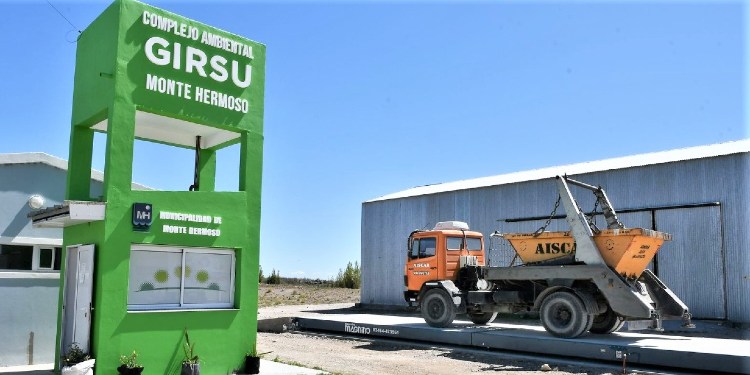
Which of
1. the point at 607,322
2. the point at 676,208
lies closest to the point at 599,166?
the point at 676,208

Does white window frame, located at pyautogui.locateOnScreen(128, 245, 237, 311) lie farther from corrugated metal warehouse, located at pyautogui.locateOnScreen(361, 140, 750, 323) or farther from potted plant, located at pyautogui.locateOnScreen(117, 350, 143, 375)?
corrugated metal warehouse, located at pyautogui.locateOnScreen(361, 140, 750, 323)

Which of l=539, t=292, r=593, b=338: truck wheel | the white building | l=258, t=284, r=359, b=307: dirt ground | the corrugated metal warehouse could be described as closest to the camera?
the white building

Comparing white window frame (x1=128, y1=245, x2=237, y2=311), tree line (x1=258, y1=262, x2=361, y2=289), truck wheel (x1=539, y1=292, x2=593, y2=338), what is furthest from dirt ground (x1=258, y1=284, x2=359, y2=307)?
white window frame (x1=128, y1=245, x2=237, y2=311)

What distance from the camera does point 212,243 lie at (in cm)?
1179

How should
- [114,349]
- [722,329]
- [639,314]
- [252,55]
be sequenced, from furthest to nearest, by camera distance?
[722,329], [639,314], [252,55], [114,349]

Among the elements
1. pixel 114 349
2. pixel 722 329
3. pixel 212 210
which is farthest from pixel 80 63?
pixel 722 329

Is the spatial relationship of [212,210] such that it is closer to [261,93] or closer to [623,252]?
[261,93]

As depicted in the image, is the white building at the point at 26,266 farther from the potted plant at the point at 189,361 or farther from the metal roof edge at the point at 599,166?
the metal roof edge at the point at 599,166

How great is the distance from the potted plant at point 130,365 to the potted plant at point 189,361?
2.63 ft

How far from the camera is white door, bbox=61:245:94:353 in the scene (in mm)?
10754

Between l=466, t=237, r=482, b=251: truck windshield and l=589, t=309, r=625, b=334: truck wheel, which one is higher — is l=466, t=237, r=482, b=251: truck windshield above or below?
above

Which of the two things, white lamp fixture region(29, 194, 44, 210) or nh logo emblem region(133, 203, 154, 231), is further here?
white lamp fixture region(29, 194, 44, 210)

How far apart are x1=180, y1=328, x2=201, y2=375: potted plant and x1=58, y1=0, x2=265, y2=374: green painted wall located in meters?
0.11

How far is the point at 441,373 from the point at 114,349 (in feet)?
20.0
